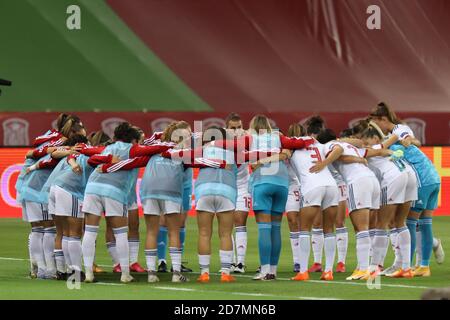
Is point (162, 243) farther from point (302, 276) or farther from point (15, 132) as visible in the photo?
point (15, 132)

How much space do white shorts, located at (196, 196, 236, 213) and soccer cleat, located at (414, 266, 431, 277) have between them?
2744 mm

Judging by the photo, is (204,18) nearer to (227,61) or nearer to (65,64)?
(227,61)

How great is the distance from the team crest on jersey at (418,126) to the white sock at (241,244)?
558 inches

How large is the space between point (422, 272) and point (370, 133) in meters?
1.96

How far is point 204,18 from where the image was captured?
119ft

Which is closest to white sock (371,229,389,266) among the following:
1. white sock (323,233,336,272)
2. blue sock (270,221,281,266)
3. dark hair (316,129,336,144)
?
white sock (323,233,336,272)

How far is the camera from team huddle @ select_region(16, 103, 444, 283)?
1565cm

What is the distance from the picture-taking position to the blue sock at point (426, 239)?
1678 cm

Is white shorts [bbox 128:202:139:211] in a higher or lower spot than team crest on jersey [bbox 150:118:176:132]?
lower

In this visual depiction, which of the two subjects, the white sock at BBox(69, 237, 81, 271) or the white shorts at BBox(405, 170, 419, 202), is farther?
the white shorts at BBox(405, 170, 419, 202)

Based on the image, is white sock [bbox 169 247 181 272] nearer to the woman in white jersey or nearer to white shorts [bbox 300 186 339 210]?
the woman in white jersey

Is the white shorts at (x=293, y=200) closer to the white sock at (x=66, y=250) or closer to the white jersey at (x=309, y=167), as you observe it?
the white jersey at (x=309, y=167)

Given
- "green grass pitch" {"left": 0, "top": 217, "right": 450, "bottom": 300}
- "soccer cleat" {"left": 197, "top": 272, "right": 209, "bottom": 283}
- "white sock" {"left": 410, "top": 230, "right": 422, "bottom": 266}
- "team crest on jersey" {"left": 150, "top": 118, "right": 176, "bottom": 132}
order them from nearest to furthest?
1. "green grass pitch" {"left": 0, "top": 217, "right": 450, "bottom": 300}
2. "soccer cleat" {"left": 197, "top": 272, "right": 209, "bottom": 283}
3. "white sock" {"left": 410, "top": 230, "right": 422, "bottom": 266}
4. "team crest on jersey" {"left": 150, "top": 118, "right": 176, "bottom": 132}
